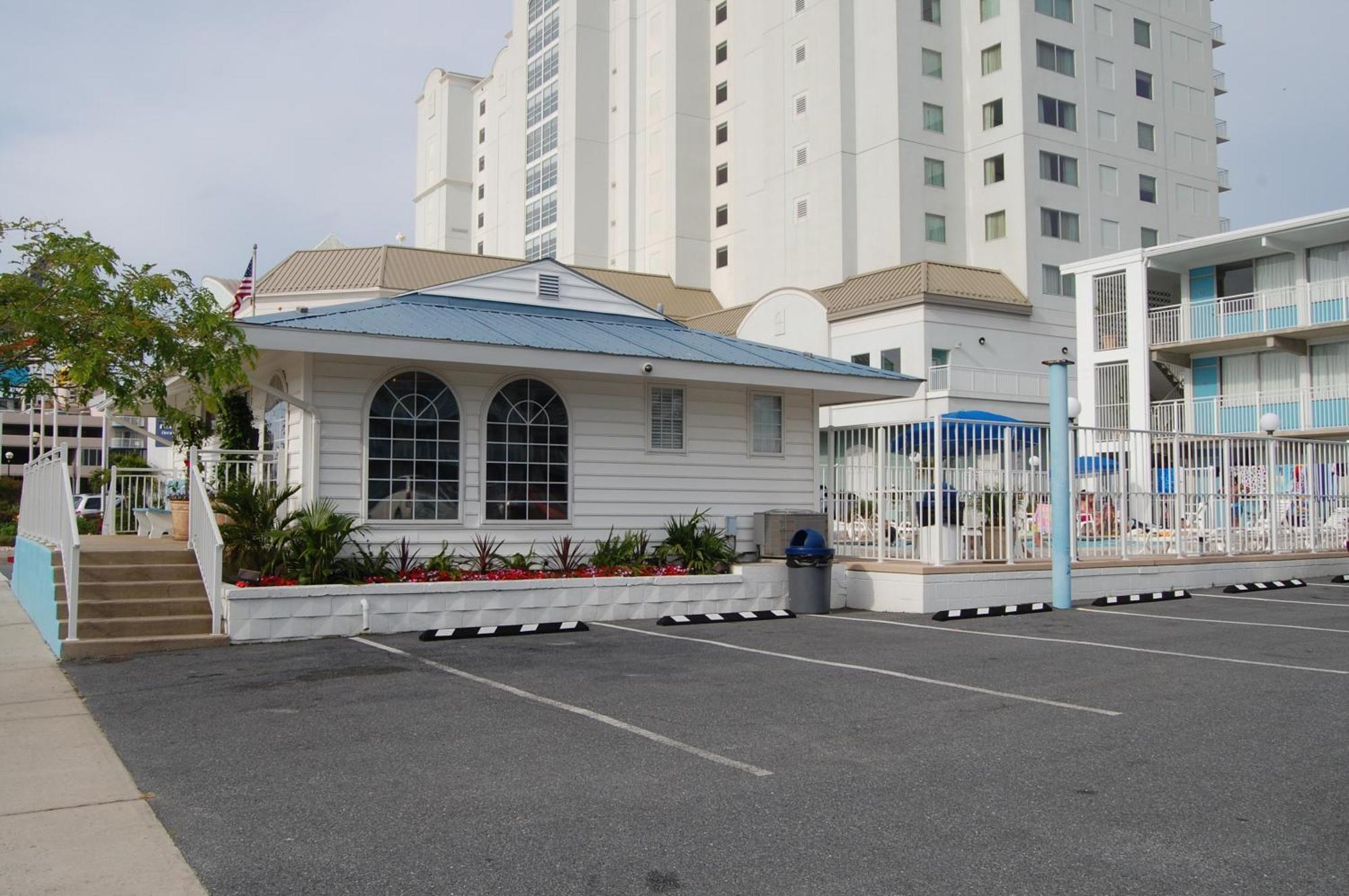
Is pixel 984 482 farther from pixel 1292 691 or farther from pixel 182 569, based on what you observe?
pixel 182 569

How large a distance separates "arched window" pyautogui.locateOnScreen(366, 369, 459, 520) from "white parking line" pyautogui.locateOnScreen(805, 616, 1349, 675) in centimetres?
502

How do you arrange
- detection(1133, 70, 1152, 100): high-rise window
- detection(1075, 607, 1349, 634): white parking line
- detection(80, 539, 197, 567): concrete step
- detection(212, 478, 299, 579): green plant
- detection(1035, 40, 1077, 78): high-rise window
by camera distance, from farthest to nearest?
detection(1133, 70, 1152, 100): high-rise window, detection(1035, 40, 1077, 78): high-rise window, detection(80, 539, 197, 567): concrete step, detection(212, 478, 299, 579): green plant, detection(1075, 607, 1349, 634): white parking line

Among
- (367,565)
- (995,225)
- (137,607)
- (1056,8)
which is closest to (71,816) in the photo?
(137,607)

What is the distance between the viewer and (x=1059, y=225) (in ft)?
145

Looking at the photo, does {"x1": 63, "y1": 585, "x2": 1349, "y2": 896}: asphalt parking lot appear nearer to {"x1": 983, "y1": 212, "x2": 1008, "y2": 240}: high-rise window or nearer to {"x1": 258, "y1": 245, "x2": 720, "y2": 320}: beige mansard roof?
{"x1": 258, "y1": 245, "x2": 720, "y2": 320}: beige mansard roof

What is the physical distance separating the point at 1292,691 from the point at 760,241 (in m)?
43.7

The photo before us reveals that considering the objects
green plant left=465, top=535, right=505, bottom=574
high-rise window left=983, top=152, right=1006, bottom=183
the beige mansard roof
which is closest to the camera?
green plant left=465, top=535, right=505, bottom=574

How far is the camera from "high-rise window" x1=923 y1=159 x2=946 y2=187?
1794 inches

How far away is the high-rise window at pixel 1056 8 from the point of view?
148 ft

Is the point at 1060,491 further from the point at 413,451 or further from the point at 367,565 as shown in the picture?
the point at 367,565

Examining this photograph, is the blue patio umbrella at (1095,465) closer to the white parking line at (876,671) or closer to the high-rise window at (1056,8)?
the white parking line at (876,671)

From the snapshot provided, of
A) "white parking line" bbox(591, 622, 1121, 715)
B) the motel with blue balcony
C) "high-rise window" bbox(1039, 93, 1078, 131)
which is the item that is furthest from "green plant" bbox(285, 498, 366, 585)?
"high-rise window" bbox(1039, 93, 1078, 131)

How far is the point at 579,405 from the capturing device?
49.1ft

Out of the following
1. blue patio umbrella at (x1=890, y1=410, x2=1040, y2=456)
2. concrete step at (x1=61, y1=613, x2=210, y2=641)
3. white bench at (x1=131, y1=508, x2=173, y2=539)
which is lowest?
concrete step at (x1=61, y1=613, x2=210, y2=641)
